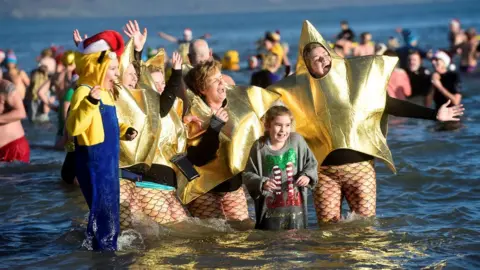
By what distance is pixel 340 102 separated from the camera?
7633mm

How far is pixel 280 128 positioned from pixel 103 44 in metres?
1.40

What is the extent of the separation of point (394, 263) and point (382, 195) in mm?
3477

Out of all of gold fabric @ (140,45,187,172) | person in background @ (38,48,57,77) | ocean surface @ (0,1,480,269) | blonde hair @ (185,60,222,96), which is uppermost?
person in background @ (38,48,57,77)

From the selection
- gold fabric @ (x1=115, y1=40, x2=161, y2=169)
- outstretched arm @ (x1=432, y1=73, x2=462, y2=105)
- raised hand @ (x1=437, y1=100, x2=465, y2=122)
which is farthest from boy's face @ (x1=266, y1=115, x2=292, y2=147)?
outstretched arm @ (x1=432, y1=73, x2=462, y2=105)

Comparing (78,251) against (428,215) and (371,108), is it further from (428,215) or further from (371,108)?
(428,215)

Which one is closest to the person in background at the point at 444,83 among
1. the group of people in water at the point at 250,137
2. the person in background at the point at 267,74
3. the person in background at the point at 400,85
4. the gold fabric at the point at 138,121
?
the person in background at the point at 400,85

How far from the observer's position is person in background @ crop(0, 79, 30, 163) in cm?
1096

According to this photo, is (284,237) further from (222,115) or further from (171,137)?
(171,137)

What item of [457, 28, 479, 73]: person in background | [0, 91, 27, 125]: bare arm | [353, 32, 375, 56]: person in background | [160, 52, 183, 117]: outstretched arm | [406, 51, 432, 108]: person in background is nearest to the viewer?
[160, 52, 183, 117]: outstretched arm

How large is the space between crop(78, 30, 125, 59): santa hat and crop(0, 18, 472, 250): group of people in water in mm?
362

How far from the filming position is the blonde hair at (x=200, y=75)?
7535 mm

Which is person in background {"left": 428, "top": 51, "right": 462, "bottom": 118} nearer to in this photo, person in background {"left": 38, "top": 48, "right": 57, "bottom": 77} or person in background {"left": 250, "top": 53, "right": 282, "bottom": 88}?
person in background {"left": 250, "top": 53, "right": 282, "bottom": 88}

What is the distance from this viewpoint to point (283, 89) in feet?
25.8

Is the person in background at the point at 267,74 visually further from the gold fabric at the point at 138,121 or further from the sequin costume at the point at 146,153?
the gold fabric at the point at 138,121
